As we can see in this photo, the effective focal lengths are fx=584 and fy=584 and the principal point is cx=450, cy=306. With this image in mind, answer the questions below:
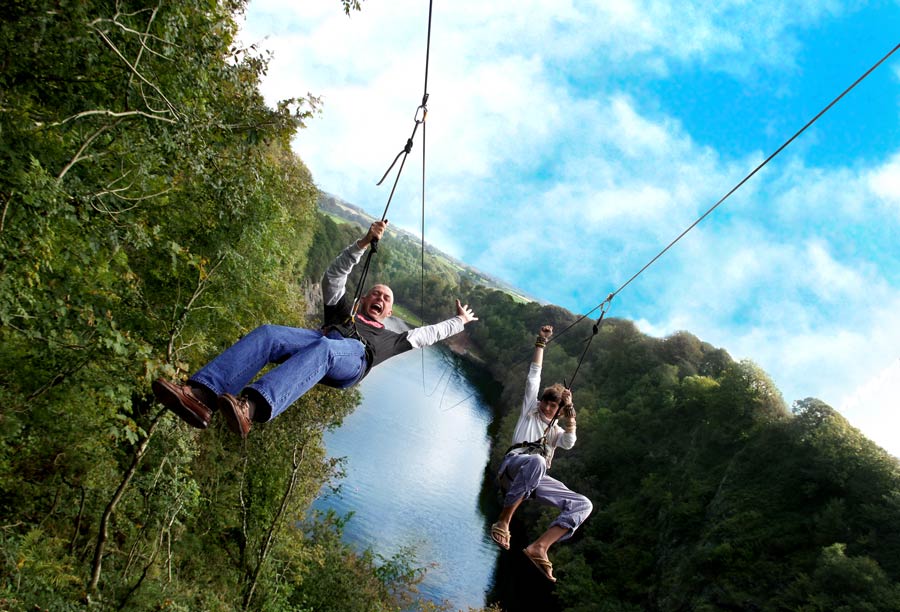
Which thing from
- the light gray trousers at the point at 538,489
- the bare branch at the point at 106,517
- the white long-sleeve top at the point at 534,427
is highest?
the white long-sleeve top at the point at 534,427

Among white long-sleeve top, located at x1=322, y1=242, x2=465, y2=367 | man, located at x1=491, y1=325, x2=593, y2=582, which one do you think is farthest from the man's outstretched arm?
man, located at x1=491, y1=325, x2=593, y2=582

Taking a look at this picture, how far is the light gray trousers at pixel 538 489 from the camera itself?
16.9 feet

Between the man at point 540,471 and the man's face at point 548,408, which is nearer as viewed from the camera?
the man at point 540,471

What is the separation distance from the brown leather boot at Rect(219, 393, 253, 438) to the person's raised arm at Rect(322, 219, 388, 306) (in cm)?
123

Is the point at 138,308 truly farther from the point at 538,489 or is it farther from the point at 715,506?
the point at 715,506

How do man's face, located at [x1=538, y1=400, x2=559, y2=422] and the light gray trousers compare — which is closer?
the light gray trousers

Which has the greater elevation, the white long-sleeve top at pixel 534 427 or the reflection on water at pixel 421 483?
the white long-sleeve top at pixel 534 427

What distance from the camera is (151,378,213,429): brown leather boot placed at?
10.00 feet

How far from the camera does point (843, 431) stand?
26125 millimetres

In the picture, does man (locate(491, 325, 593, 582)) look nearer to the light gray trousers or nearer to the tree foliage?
the light gray trousers

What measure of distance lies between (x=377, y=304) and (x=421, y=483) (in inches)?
1127

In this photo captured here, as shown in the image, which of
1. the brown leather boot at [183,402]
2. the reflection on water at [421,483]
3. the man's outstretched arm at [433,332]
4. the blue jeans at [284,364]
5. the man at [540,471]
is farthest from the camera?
the reflection on water at [421,483]

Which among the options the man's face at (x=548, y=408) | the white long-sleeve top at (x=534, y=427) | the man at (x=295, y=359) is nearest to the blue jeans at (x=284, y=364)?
the man at (x=295, y=359)

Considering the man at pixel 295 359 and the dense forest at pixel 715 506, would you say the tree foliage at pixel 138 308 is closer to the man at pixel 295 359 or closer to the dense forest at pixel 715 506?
the man at pixel 295 359
